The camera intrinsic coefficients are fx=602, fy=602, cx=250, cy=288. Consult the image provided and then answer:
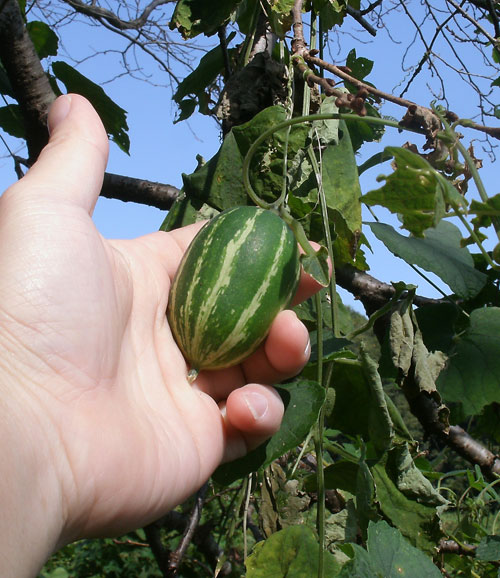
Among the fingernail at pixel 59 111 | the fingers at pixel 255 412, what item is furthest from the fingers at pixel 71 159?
the fingers at pixel 255 412

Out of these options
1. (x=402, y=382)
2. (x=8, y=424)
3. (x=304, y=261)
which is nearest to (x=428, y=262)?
(x=402, y=382)

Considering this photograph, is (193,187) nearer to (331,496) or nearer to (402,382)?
(402,382)

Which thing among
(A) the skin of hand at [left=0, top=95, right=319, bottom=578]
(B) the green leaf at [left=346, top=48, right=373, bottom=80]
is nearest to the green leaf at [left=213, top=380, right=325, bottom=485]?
(A) the skin of hand at [left=0, top=95, right=319, bottom=578]

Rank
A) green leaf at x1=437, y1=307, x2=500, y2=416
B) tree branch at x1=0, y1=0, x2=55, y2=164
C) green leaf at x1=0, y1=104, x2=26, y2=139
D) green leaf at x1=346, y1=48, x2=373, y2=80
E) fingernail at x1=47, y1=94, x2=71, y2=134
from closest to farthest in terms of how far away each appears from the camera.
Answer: fingernail at x1=47, y1=94, x2=71, y2=134
green leaf at x1=437, y1=307, x2=500, y2=416
tree branch at x1=0, y1=0, x2=55, y2=164
green leaf at x1=346, y1=48, x2=373, y2=80
green leaf at x1=0, y1=104, x2=26, y2=139

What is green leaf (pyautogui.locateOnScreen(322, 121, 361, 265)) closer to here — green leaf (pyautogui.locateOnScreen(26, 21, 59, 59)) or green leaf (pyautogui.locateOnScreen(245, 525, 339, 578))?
green leaf (pyautogui.locateOnScreen(245, 525, 339, 578))

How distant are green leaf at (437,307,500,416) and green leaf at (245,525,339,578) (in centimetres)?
58

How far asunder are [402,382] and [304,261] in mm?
516

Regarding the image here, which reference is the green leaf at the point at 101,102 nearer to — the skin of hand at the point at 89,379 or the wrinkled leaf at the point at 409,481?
the skin of hand at the point at 89,379

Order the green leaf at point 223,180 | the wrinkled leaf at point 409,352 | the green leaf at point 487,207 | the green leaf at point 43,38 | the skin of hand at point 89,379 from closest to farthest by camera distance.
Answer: the green leaf at point 487,207 → the skin of hand at point 89,379 → the wrinkled leaf at point 409,352 → the green leaf at point 223,180 → the green leaf at point 43,38

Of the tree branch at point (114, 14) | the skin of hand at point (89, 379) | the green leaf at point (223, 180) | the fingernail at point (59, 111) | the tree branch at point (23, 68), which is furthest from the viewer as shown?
the tree branch at point (114, 14)

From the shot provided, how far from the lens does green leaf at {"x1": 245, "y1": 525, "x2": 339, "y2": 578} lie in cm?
132

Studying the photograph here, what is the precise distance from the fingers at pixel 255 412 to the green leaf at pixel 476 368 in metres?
0.66

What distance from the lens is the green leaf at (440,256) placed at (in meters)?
1.48

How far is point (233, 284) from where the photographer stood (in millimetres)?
1116
